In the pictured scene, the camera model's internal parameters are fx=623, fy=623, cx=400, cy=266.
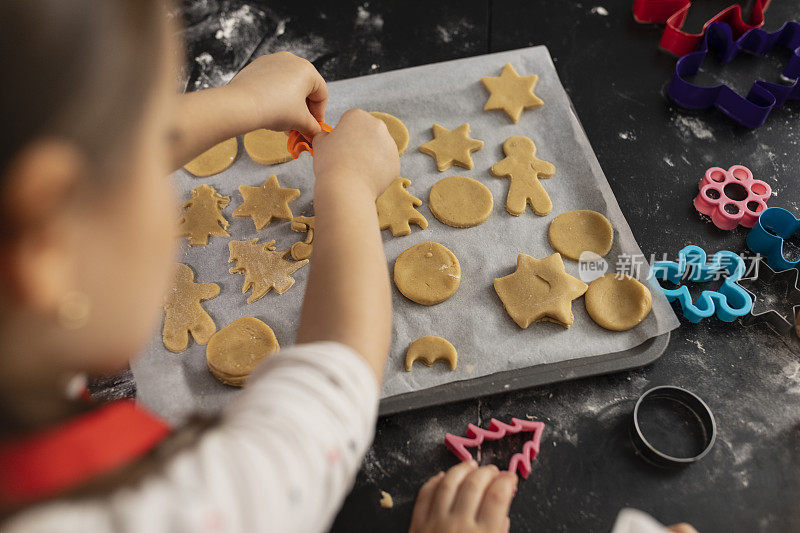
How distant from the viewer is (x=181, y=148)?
0.89 m

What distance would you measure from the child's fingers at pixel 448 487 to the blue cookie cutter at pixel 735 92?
32.8 inches

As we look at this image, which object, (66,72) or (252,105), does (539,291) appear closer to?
(252,105)

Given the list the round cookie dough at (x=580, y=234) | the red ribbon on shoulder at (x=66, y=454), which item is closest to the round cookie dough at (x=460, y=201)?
the round cookie dough at (x=580, y=234)

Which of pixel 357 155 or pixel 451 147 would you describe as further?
pixel 451 147

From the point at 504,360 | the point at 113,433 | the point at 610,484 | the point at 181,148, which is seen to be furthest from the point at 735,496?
the point at 181,148

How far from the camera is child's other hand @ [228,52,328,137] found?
3.07 ft

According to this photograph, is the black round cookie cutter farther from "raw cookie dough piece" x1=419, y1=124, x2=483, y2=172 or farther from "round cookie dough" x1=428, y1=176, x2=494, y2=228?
"raw cookie dough piece" x1=419, y1=124, x2=483, y2=172

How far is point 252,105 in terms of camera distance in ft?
3.05

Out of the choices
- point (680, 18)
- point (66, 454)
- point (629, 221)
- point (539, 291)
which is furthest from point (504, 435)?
point (680, 18)

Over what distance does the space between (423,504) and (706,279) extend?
58 centimetres

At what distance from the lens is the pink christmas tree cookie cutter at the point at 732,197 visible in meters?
1.04

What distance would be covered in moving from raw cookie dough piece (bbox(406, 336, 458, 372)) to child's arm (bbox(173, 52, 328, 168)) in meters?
0.38

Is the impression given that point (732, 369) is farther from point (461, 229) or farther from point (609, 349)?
point (461, 229)

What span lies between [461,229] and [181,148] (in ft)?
1.53
